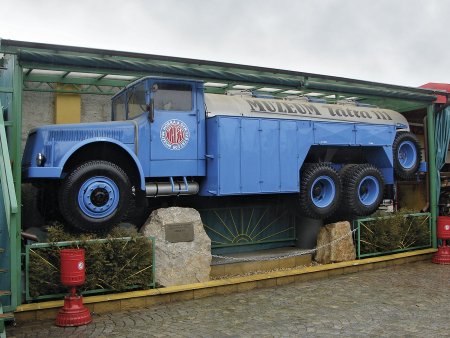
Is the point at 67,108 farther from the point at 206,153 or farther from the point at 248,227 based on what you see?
the point at 248,227

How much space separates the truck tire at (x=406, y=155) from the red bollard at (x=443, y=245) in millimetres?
1280

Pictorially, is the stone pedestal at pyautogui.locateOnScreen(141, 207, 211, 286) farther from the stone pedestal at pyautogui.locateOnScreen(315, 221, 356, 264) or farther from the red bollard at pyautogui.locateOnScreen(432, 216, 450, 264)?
the red bollard at pyautogui.locateOnScreen(432, 216, 450, 264)

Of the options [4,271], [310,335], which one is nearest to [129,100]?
[4,271]

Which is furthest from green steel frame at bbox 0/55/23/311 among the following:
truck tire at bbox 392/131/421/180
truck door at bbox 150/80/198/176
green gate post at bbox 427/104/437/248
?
green gate post at bbox 427/104/437/248

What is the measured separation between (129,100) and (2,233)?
330cm

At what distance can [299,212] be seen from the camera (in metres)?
9.38

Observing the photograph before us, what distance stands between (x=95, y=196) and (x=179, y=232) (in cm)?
153

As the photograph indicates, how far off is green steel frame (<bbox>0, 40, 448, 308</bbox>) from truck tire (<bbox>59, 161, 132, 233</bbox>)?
2.29ft

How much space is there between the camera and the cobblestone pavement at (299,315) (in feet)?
18.9

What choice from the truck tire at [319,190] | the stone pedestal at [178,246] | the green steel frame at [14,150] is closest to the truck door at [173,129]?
the stone pedestal at [178,246]

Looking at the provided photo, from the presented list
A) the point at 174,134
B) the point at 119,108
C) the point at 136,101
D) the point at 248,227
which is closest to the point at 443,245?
the point at 248,227

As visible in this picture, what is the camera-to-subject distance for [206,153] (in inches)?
329

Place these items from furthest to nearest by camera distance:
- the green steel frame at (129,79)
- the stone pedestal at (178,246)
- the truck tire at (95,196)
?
the stone pedestal at (178,246) < the truck tire at (95,196) < the green steel frame at (129,79)

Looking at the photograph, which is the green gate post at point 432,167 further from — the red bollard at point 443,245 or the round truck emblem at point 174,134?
the round truck emblem at point 174,134
